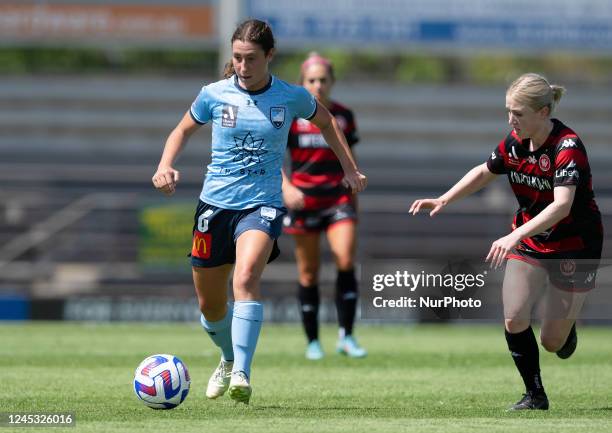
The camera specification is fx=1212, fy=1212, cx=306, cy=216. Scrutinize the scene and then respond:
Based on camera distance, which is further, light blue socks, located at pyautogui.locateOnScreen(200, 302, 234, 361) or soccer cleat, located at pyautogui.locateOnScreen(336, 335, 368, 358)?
soccer cleat, located at pyautogui.locateOnScreen(336, 335, 368, 358)

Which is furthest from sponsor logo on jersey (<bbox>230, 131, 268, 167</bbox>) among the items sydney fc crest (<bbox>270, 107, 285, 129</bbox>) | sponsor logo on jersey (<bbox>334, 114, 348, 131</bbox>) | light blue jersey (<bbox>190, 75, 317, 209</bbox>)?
sponsor logo on jersey (<bbox>334, 114, 348, 131</bbox>)

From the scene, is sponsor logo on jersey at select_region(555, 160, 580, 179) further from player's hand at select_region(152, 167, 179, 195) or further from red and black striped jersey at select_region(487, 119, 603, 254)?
player's hand at select_region(152, 167, 179, 195)

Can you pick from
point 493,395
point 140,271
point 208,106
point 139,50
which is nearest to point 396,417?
point 493,395

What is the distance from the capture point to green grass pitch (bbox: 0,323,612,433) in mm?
5945

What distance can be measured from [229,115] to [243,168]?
0.30 meters

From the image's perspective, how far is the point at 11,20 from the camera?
20.6 metres

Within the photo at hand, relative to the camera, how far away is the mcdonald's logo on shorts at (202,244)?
673 centimetres

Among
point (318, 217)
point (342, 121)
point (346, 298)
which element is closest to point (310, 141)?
point (342, 121)

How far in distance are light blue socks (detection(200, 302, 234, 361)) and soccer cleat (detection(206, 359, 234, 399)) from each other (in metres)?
0.05

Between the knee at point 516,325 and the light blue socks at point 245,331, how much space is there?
1.33 meters

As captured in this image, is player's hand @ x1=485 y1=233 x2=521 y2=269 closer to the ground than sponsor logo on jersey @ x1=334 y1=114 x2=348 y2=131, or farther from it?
farther from it

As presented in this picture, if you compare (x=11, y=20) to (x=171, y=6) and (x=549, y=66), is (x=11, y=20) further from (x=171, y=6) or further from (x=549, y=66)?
(x=549, y=66)

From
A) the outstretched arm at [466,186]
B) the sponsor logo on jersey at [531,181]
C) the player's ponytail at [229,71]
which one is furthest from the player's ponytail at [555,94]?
the player's ponytail at [229,71]

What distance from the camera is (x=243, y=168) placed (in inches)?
264
